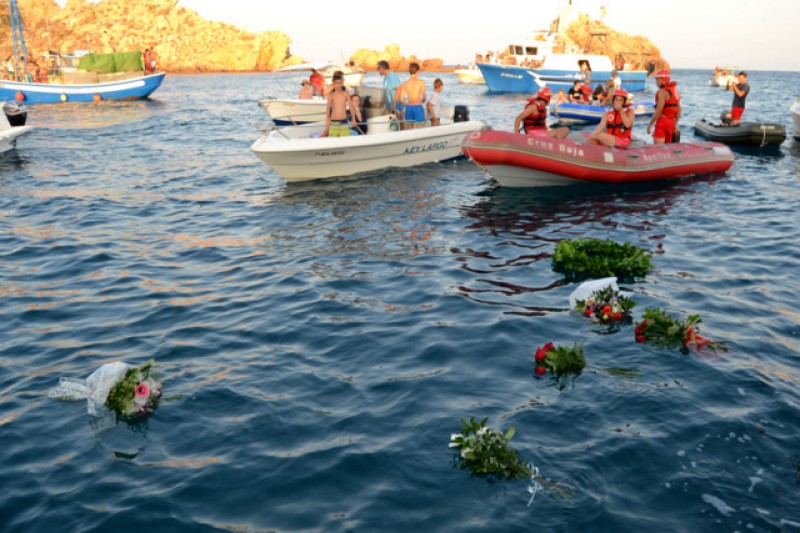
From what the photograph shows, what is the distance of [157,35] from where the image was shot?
13625 cm

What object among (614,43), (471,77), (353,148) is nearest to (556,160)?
(353,148)

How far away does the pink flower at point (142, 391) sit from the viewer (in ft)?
20.5

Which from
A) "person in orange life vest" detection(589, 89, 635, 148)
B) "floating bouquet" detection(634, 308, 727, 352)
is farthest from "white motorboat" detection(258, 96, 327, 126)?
"floating bouquet" detection(634, 308, 727, 352)

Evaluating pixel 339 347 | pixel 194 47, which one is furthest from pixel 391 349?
pixel 194 47

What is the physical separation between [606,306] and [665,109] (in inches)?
408

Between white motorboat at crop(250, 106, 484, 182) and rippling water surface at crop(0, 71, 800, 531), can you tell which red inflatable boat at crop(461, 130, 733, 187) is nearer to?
rippling water surface at crop(0, 71, 800, 531)

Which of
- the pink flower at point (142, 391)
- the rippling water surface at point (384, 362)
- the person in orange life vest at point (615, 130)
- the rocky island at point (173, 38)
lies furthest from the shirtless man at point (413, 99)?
the rocky island at point (173, 38)

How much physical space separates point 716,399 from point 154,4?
159 metres

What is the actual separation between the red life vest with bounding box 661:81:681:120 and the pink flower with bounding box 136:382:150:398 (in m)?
14.0

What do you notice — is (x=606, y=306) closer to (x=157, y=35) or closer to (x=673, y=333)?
(x=673, y=333)

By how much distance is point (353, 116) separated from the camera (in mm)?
16531

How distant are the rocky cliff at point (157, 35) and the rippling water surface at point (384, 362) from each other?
407 ft

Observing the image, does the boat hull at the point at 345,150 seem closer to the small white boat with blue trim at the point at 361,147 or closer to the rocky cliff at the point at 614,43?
the small white boat with blue trim at the point at 361,147

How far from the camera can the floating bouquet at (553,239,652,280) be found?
9891 millimetres
